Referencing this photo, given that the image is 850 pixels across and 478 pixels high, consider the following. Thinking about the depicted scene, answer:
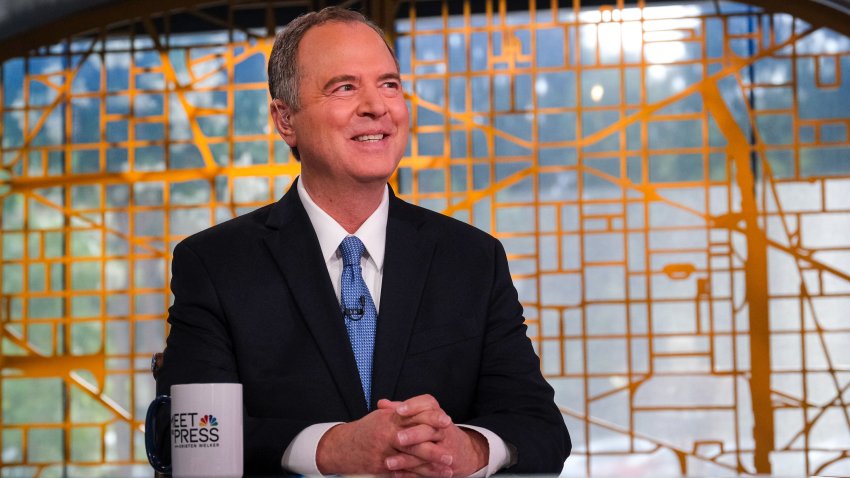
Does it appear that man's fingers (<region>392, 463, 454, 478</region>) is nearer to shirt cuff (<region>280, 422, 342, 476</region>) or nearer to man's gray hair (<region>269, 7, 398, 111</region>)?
shirt cuff (<region>280, 422, 342, 476</region>)

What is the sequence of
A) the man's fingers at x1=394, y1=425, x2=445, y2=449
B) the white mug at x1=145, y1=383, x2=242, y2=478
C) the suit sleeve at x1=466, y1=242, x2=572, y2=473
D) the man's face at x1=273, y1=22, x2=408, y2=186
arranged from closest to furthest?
1. the white mug at x1=145, y1=383, x2=242, y2=478
2. the man's fingers at x1=394, y1=425, x2=445, y2=449
3. the suit sleeve at x1=466, y1=242, x2=572, y2=473
4. the man's face at x1=273, y1=22, x2=408, y2=186

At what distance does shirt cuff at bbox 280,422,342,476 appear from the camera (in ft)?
4.24

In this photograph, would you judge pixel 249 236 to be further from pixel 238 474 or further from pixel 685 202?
pixel 685 202

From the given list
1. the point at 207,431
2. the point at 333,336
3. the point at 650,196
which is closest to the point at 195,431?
the point at 207,431

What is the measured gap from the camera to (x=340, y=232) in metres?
1.54

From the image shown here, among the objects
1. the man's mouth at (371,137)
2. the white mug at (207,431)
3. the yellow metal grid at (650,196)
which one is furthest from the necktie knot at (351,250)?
the yellow metal grid at (650,196)

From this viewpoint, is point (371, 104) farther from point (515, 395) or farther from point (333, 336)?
point (515, 395)

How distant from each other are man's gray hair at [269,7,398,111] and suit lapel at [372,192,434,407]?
21cm

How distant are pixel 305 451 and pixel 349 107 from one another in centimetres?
47

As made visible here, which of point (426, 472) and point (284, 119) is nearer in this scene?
point (426, 472)

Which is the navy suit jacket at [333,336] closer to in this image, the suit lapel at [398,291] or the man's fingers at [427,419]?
the suit lapel at [398,291]

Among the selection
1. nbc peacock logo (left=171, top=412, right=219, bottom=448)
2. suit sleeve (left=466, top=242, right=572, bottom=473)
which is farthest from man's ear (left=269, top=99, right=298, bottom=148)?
nbc peacock logo (left=171, top=412, right=219, bottom=448)

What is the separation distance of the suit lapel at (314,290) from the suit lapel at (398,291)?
A: 39mm

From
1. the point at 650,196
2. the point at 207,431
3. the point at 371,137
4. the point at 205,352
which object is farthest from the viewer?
the point at 650,196
